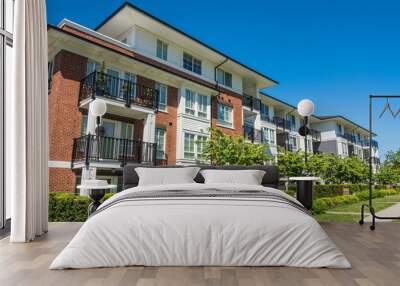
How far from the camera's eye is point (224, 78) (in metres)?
12.4

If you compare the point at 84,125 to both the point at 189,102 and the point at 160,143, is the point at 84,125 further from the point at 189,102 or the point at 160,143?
the point at 189,102

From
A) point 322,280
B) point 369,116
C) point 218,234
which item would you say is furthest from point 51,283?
point 369,116

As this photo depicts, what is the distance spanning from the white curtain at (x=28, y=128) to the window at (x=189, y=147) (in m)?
6.82

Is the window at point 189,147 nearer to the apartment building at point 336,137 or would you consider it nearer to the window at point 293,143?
the window at point 293,143

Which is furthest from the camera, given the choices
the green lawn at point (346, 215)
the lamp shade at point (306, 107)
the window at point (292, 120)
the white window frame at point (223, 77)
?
the window at point (292, 120)

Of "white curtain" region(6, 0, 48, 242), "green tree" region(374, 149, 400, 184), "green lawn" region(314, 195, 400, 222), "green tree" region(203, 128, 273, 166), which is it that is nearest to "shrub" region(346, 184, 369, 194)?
"green tree" region(374, 149, 400, 184)

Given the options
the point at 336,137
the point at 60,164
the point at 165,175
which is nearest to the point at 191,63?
the point at 60,164

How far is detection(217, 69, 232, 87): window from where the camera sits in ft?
39.8

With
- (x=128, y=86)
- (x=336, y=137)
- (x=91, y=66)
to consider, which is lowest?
(x=336, y=137)

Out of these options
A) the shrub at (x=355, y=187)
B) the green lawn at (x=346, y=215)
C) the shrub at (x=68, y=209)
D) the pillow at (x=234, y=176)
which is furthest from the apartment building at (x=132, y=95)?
the shrub at (x=355, y=187)

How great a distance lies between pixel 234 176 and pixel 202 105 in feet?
23.9

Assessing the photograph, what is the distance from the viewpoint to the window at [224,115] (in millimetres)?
11670

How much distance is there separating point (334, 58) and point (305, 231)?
10193mm

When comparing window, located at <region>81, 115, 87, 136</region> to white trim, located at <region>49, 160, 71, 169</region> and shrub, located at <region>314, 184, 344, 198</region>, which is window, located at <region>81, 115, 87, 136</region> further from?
shrub, located at <region>314, 184, 344, 198</region>
